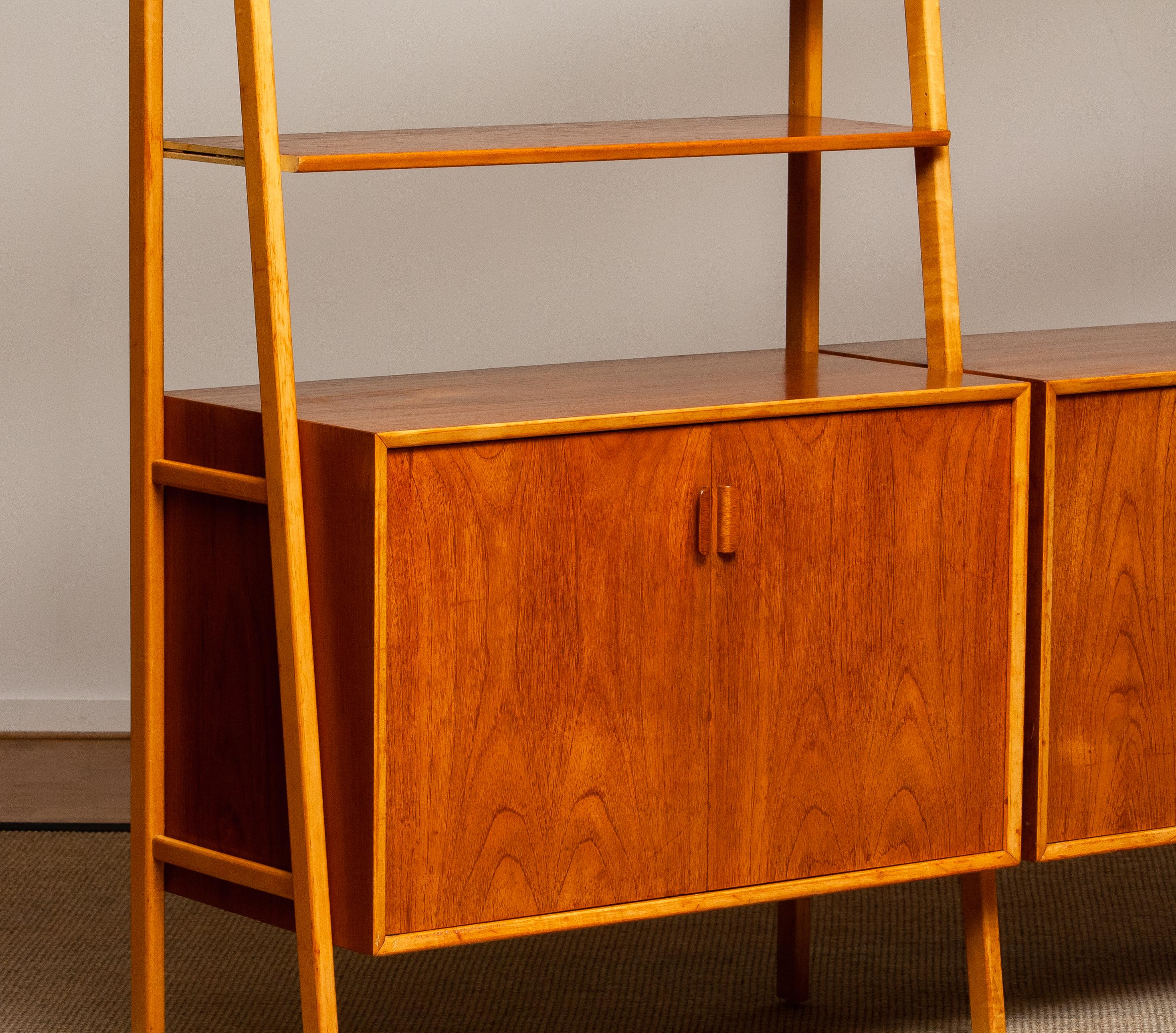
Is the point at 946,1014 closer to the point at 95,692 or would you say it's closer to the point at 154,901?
the point at 154,901

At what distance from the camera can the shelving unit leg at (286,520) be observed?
2016mm

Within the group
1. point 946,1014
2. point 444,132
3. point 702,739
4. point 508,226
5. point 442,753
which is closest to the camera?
point 442,753

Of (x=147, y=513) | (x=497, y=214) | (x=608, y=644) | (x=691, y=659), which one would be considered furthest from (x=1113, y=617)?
(x=497, y=214)

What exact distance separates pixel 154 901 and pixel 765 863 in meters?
0.75

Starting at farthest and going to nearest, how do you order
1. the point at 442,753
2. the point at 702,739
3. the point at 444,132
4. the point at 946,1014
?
1. the point at 946,1014
2. the point at 444,132
3. the point at 702,739
4. the point at 442,753

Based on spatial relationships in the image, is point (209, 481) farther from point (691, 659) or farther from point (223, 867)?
point (691, 659)

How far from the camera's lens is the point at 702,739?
2.24m

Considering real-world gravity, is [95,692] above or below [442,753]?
below

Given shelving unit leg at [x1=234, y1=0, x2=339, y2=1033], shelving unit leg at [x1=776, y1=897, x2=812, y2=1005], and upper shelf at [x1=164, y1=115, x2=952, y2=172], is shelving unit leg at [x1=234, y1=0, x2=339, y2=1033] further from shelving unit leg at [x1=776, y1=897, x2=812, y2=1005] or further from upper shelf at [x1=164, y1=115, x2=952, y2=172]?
shelving unit leg at [x1=776, y1=897, x2=812, y2=1005]

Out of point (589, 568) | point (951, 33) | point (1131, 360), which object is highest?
point (951, 33)

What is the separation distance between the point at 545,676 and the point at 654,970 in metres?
1.09

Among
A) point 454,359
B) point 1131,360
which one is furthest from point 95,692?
point 1131,360

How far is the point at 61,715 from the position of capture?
4.39 metres

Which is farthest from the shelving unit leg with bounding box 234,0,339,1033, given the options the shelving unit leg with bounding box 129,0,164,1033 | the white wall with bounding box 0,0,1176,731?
the white wall with bounding box 0,0,1176,731
